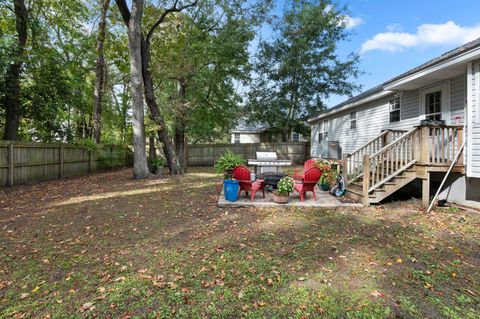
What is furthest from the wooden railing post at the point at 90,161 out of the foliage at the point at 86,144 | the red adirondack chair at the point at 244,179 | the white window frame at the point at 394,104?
the white window frame at the point at 394,104

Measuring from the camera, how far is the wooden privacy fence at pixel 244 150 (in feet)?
66.8

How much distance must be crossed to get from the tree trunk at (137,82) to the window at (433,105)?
10349mm

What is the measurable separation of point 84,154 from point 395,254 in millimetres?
13997

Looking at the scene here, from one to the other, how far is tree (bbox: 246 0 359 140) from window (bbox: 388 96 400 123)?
12.3 m

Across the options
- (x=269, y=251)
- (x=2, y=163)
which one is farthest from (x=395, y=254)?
(x=2, y=163)

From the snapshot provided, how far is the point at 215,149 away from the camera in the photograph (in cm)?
2058

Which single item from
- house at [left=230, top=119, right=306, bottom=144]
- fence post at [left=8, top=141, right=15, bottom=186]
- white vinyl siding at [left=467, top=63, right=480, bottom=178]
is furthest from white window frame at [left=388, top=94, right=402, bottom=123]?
house at [left=230, top=119, right=306, bottom=144]

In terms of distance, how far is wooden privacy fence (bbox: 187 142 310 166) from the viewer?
66.8ft

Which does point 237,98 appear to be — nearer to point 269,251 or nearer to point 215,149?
point 215,149

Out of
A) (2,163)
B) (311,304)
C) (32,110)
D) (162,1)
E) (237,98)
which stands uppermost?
(162,1)

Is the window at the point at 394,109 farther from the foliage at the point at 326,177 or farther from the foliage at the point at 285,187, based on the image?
the foliage at the point at 285,187

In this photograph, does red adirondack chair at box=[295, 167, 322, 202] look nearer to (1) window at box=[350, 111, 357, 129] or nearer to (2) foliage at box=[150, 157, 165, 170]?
(1) window at box=[350, 111, 357, 129]

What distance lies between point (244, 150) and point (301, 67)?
8.37 meters

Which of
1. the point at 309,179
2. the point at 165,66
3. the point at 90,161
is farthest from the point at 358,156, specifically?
the point at 90,161
